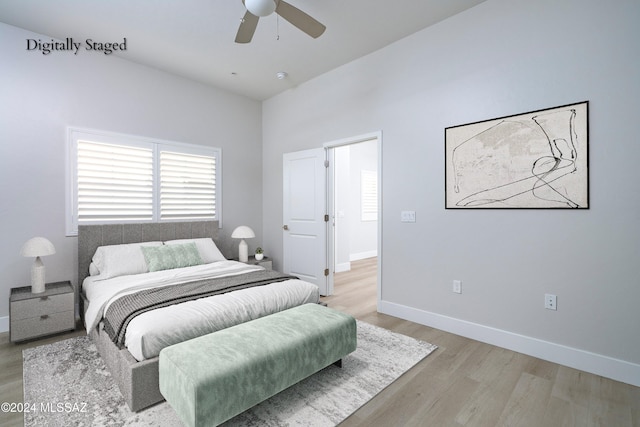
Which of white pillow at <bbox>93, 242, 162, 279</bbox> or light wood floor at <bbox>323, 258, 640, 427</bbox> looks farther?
white pillow at <bbox>93, 242, 162, 279</bbox>

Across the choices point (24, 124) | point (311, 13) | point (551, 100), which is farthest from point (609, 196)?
point (24, 124)

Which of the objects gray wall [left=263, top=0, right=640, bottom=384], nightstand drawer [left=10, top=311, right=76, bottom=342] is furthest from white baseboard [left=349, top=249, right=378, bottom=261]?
nightstand drawer [left=10, top=311, right=76, bottom=342]

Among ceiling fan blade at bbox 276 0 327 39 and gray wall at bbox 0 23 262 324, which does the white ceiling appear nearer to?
gray wall at bbox 0 23 262 324

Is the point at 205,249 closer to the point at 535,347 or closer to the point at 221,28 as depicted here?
the point at 221,28

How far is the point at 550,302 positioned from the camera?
249 centimetres

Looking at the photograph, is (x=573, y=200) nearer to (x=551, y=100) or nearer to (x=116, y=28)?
(x=551, y=100)

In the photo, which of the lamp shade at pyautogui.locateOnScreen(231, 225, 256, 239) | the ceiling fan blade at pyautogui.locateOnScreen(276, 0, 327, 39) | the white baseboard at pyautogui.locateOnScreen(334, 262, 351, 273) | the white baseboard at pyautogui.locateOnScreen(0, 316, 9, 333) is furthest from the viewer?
the white baseboard at pyautogui.locateOnScreen(334, 262, 351, 273)

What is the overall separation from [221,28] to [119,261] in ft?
8.91

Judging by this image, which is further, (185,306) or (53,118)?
(53,118)

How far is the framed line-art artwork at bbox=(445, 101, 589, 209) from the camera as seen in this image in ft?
7.72

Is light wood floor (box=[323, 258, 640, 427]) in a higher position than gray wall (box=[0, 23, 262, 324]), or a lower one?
lower

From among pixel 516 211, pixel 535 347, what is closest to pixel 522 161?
pixel 516 211

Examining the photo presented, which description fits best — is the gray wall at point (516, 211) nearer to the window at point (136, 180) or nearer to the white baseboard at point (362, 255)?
the window at point (136, 180)

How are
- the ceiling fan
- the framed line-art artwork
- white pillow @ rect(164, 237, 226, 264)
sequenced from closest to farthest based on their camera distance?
the ceiling fan
the framed line-art artwork
white pillow @ rect(164, 237, 226, 264)
